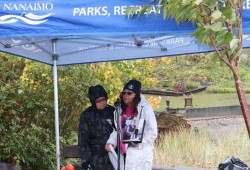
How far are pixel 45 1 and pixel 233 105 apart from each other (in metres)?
21.9

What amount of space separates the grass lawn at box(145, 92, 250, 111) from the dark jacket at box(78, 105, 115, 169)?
1860cm

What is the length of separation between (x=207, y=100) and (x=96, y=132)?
22589mm

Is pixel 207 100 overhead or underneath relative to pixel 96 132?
overhead

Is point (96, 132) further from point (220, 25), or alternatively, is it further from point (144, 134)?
point (220, 25)

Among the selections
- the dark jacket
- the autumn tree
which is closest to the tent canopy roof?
the autumn tree

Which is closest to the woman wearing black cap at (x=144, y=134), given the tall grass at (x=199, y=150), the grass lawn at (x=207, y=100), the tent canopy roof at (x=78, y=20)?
the tent canopy roof at (x=78, y=20)

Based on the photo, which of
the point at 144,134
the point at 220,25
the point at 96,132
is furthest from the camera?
the point at 96,132

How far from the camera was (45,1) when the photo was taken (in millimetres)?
5176

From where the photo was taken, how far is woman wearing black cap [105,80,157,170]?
251 inches

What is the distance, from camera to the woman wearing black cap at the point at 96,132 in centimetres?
683

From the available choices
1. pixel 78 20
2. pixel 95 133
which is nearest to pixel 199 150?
pixel 95 133

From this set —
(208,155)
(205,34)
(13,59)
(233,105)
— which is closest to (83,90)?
(13,59)

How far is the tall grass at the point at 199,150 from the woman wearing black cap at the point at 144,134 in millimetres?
2419

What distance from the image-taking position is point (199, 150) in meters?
9.08
